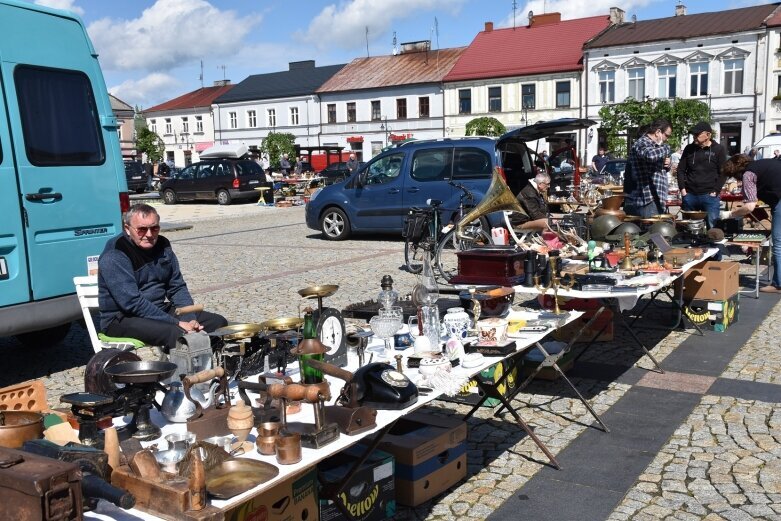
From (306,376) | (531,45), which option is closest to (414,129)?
(531,45)

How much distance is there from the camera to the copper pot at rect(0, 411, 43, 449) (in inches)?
110

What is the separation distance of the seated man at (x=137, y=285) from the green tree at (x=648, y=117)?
113ft

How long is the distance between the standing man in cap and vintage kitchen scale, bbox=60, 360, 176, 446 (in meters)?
8.18

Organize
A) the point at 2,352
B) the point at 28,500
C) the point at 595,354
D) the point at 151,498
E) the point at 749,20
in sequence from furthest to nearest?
the point at 749,20, the point at 2,352, the point at 595,354, the point at 151,498, the point at 28,500

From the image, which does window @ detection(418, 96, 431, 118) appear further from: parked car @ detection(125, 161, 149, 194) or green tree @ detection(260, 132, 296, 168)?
parked car @ detection(125, 161, 149, 194)

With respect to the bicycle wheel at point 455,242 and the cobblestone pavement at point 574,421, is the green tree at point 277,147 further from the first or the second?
the bicycle wheel at point 455,242

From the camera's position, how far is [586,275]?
19.8 ft

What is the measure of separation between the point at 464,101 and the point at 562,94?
21.7 ft

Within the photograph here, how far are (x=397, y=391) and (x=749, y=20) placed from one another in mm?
44525

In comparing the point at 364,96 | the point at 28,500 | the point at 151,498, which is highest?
the point at 364,96

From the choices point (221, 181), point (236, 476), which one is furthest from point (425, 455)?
point (221, 181)

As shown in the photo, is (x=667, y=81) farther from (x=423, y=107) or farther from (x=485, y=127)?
(x=423, y=107)

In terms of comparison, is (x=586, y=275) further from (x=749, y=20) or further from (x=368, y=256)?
(x=749, y=20)

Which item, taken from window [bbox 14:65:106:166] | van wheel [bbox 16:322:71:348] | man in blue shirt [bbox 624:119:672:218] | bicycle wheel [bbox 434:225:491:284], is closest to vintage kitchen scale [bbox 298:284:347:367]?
window [bbox 14:65:106:166]
